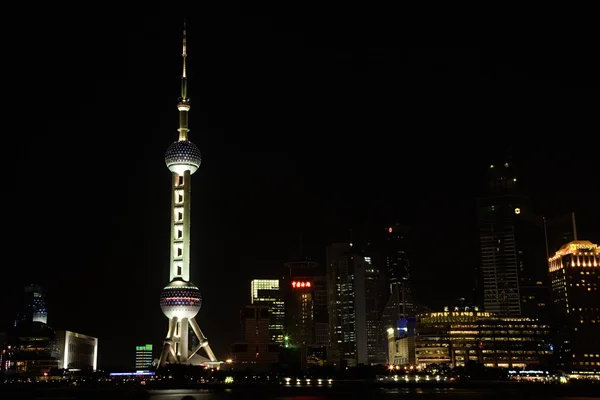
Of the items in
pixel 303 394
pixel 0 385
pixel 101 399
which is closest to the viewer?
pixel 101 399

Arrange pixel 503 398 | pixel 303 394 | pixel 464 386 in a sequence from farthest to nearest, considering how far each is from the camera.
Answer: pixel 464 386, pixel 303 394, pixel 503 398

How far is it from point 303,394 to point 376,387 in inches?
1368

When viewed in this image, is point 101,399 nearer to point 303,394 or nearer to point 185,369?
point 303,394

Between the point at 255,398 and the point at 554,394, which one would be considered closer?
the point at 255,398

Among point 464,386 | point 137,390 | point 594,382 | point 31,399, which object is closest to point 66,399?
point 31,399

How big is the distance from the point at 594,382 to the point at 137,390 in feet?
341

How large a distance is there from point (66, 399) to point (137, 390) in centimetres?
3831

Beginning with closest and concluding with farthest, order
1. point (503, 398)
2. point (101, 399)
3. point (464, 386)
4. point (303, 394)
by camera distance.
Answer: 1. point (503, 398)
2. point (101, 399)
3. point (303, 394)
4. point (464, 386)

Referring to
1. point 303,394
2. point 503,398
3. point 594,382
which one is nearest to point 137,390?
point 303,394

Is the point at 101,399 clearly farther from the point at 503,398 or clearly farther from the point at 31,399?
the point at 503,398

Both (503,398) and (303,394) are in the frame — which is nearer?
(503,398)

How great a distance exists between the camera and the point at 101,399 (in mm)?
129000

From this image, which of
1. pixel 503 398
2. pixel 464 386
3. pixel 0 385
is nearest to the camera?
pixel 503 398

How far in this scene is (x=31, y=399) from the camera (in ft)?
431
